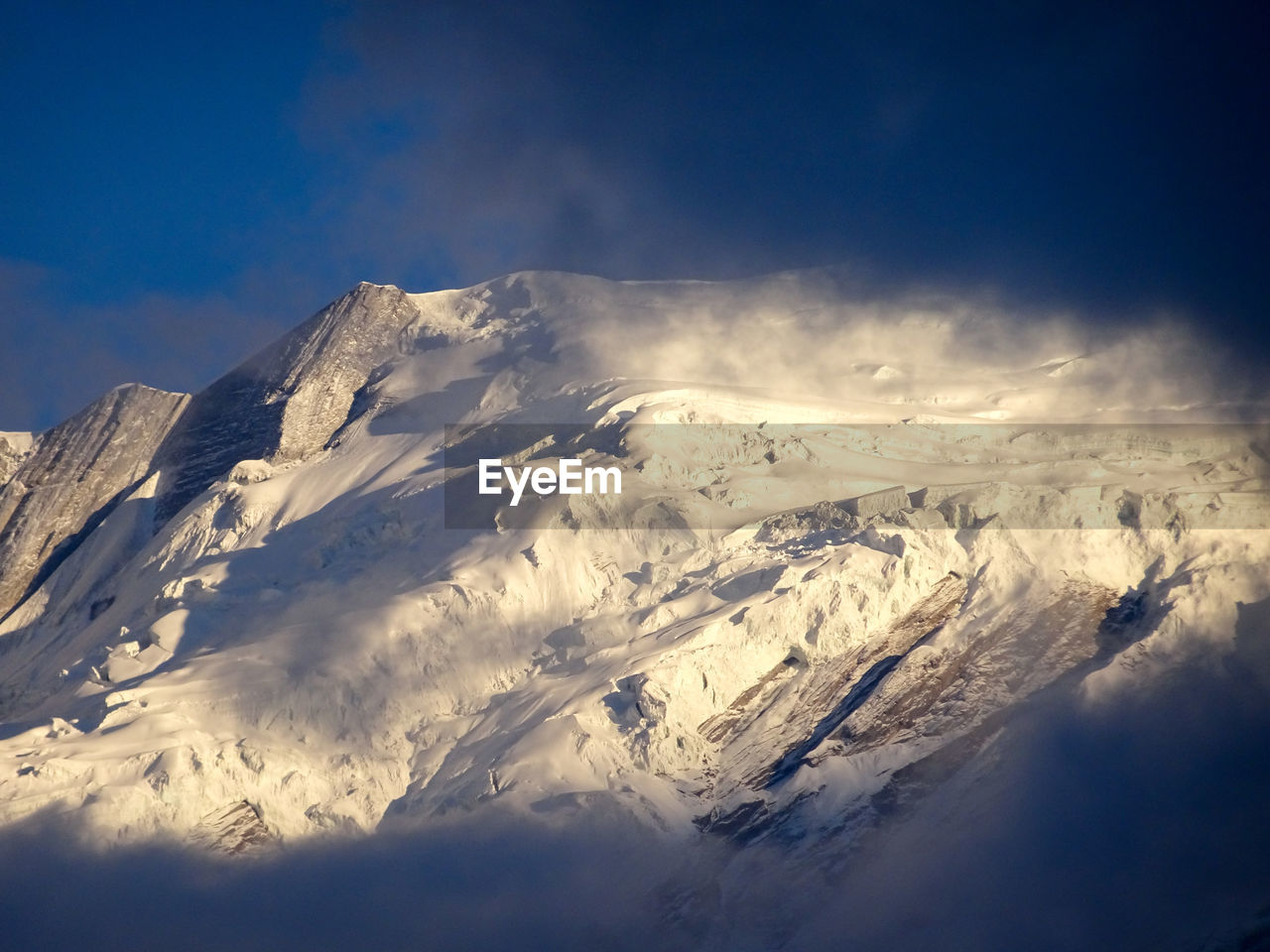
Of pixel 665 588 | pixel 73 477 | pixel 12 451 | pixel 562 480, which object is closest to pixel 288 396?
pixel 73 477

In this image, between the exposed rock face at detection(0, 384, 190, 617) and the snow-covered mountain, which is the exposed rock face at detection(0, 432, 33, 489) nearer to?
the exposed rock face at detection(0, 384, 190, 617)

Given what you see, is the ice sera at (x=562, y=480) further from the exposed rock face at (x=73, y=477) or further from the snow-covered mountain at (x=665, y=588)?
the exposed rock face at (x=73, y=477)

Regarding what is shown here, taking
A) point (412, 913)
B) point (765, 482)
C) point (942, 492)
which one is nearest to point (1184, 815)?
point (942, 492)

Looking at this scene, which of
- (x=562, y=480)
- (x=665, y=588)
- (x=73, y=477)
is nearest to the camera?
(x=665, y=588)

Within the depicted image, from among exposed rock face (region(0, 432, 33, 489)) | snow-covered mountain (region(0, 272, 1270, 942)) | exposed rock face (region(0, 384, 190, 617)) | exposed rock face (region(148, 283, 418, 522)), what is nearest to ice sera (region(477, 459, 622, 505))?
snow-covered mountain (region(0, 272, 1270, 942))

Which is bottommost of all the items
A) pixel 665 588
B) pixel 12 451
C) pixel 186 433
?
pixel 665 588

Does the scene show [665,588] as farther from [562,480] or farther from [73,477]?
[73,477]

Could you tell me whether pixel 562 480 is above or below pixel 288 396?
below
